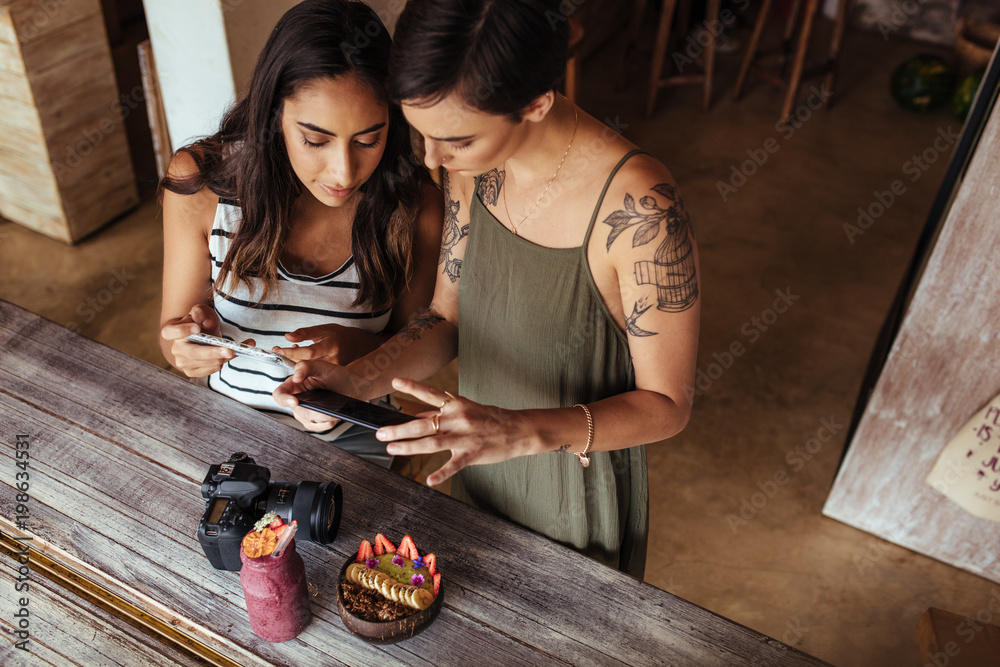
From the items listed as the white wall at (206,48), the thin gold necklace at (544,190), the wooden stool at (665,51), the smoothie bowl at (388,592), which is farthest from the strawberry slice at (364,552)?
the wooden stool at (665,51)

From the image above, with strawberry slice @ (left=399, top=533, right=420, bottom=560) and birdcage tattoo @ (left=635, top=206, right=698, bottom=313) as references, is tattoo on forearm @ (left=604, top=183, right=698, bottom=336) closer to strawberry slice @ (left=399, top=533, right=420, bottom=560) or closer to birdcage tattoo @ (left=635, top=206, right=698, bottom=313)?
birdcage tattoo @ (left=635, top=206, right=698, bottom=313)

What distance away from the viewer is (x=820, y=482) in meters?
2.99

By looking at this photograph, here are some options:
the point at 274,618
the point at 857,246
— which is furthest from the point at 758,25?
the point at 274,618

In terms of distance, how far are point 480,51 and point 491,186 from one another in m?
0.39

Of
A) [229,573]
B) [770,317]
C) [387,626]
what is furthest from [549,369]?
[770,317]

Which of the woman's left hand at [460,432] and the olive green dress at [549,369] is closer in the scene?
the woman's left hand at [460,432]

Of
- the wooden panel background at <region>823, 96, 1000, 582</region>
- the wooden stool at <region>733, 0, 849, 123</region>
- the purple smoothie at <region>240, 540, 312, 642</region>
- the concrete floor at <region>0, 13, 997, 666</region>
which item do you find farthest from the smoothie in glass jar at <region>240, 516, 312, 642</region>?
the wooden stool at <region>733, 0, 849, 123</region>

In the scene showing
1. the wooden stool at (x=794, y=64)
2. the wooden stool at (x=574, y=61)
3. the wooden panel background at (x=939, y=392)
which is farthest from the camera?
the wooden stool at (x=794, y=64)

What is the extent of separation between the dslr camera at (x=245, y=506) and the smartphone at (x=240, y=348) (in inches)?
7.8

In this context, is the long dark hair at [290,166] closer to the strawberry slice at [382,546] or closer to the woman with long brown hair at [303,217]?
the woman with long brown hair at [303,217]

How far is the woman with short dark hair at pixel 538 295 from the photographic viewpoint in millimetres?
1121

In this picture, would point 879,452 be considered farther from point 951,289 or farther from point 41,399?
point 41,399

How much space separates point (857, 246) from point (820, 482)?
1662 mm

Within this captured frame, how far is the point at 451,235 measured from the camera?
5.26 feet
